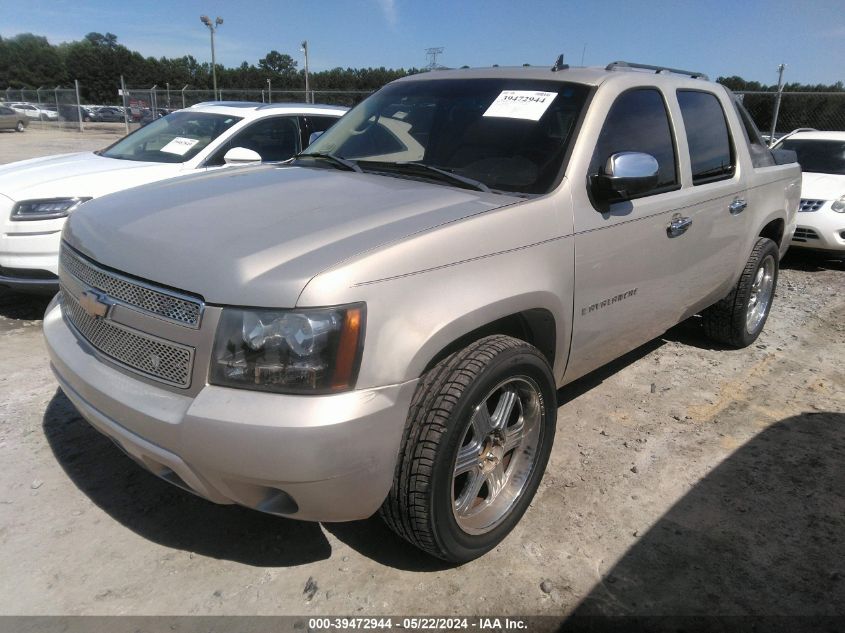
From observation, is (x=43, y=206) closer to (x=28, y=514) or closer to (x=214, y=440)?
(x=28, y=514)

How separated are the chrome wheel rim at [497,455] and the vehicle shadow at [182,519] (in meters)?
0.62

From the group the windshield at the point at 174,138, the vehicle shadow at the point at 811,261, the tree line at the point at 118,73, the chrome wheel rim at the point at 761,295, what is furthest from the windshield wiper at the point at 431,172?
the tree line at the point at 118,73

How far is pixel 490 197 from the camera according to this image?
262 centimetres

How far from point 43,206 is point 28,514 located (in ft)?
9.48

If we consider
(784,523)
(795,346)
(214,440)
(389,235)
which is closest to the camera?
(214,440)

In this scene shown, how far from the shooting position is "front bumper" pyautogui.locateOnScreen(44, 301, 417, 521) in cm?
186

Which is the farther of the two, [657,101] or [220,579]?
[657,101]

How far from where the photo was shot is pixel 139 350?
2.15 metres

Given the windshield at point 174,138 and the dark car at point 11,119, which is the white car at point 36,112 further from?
the windshield at point 174,138

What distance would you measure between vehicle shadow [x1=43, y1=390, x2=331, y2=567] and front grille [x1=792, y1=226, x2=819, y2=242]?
741 cm

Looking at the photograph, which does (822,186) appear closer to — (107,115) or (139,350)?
(139,350)

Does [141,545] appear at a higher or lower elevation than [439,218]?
lower

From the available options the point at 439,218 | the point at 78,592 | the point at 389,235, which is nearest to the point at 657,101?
the point at 439,218

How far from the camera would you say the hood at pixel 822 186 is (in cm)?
778
